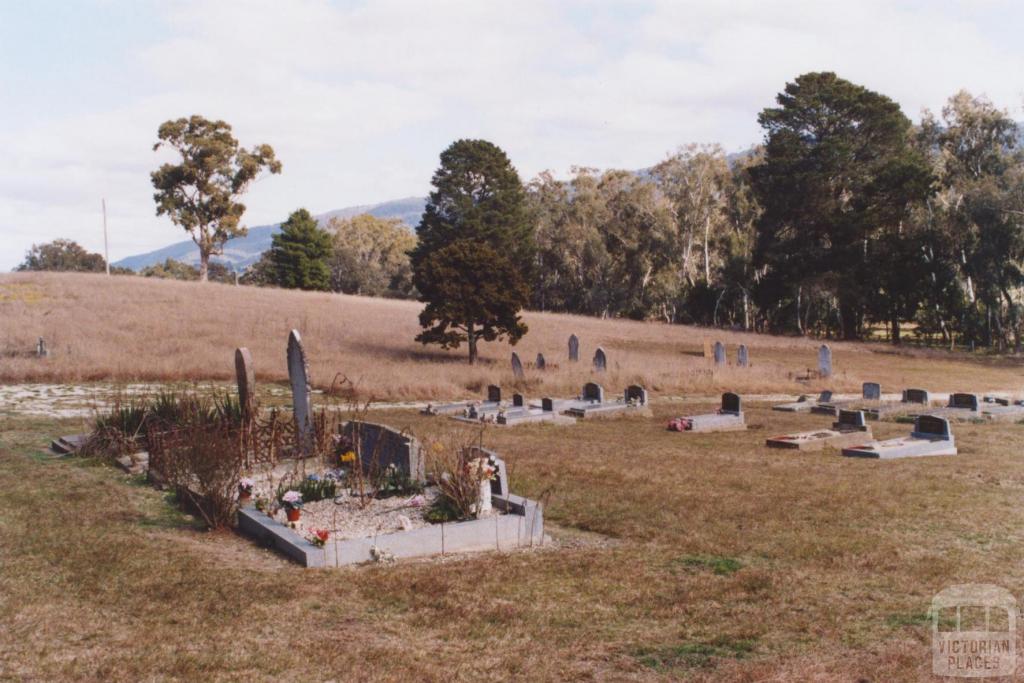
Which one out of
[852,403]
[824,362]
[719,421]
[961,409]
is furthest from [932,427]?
[824,362]

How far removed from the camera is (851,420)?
18.1 m

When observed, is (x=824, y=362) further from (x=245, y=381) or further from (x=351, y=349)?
(x=245, y=381)

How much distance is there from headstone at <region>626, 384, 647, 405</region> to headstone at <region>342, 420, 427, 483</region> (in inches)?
425

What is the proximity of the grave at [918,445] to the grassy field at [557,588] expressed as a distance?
2.73 metres

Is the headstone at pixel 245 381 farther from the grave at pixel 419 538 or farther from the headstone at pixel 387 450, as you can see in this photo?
Answer: the grave at pixel 419 538

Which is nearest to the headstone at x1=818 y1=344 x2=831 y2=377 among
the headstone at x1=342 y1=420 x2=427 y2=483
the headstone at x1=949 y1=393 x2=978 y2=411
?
the headstone at x1=949 y1=393 x2=978 y2=411

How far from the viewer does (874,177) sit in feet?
177

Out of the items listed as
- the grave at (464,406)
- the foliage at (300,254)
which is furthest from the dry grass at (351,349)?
the foliage at (300,254)

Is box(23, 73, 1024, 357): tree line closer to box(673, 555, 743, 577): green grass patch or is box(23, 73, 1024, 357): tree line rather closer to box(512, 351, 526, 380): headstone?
box(512, 351, 526, 380): headstone

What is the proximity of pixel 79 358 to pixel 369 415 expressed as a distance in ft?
37.3

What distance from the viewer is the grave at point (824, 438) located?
16297mm

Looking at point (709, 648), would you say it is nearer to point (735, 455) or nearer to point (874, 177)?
point (735, 455)

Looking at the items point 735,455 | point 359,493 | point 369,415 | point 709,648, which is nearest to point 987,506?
point 735,455

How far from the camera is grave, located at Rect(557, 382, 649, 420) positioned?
21.1 meters
